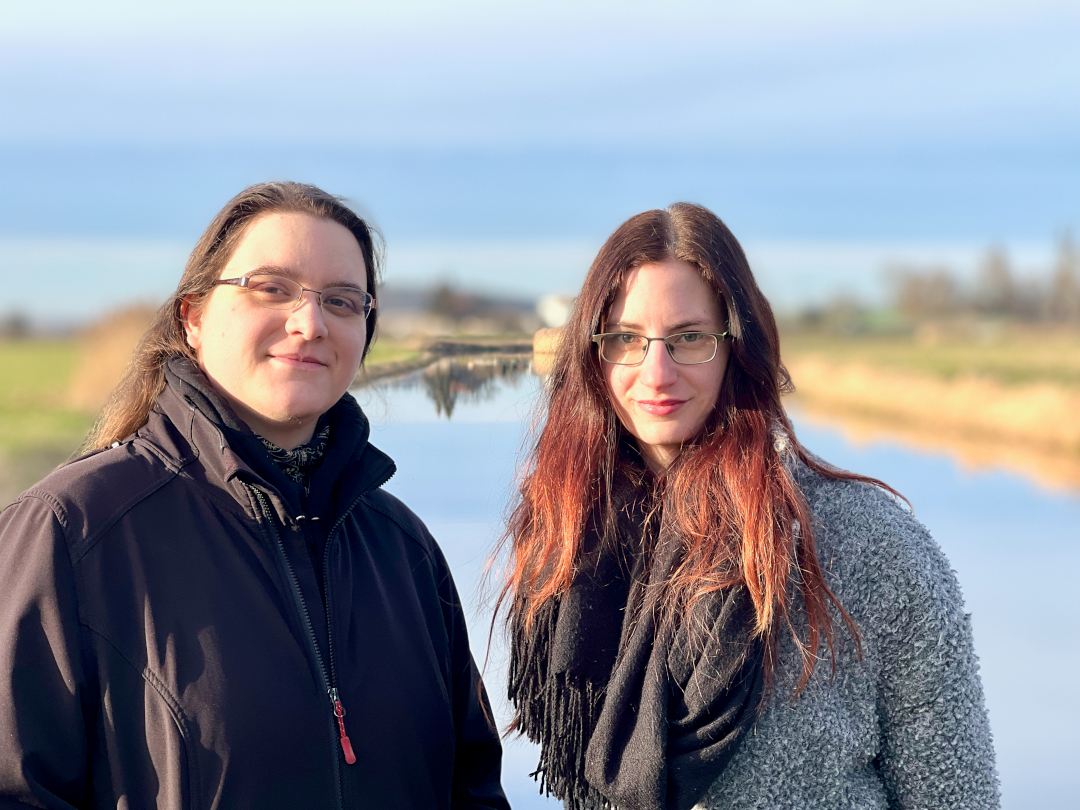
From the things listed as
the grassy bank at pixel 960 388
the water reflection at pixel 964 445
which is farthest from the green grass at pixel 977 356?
the water reflection at pixel 964 445

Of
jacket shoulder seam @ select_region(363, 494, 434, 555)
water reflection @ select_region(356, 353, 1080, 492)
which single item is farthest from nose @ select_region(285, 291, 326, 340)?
water reflection @ select_region(356, 353, 1080, 492)

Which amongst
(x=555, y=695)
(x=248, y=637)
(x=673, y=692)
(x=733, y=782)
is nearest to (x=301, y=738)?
(x=248, y=637)

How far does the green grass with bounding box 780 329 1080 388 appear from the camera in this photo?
3141 centimetres

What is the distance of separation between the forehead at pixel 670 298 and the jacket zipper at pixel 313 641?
82cm

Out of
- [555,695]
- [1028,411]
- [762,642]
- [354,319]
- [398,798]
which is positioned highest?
[354,319]

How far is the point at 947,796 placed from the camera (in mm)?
1889

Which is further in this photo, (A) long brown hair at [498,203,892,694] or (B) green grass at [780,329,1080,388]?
(B) green grass at [780,329,1080,388]

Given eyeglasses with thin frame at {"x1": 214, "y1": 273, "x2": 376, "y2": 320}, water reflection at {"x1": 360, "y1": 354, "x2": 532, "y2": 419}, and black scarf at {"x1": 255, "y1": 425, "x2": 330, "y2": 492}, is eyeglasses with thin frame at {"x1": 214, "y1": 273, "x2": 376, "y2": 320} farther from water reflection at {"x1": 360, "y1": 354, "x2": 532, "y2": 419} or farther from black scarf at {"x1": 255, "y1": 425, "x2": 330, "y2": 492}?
water reflection at {"x1": 360, "y1": 354, "x2": 532, "y2": 419}

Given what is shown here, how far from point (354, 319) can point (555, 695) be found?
2.94 feet

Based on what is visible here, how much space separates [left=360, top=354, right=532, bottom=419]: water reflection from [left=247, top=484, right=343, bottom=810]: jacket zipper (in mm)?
902

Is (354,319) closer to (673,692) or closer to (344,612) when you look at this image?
(344,612)

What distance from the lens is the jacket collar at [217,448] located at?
6.23 feet

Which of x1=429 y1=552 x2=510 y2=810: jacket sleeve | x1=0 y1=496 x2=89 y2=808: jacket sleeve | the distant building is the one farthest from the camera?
the distant building

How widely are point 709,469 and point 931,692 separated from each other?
1.95 feet
